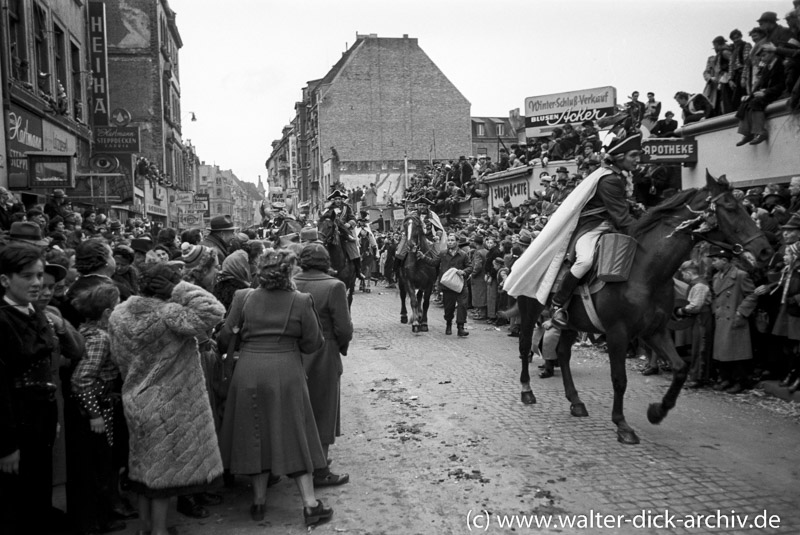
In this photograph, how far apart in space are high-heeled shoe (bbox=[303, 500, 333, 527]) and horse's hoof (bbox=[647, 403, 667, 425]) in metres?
3.51

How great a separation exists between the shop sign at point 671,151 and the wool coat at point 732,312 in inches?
169

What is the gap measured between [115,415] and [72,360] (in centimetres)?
49

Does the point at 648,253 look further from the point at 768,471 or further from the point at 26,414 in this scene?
the point at 26,414

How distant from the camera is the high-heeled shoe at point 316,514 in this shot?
16.5ft

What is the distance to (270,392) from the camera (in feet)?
16.7

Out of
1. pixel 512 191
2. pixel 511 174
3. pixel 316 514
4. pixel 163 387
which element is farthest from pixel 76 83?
pixel 316 514

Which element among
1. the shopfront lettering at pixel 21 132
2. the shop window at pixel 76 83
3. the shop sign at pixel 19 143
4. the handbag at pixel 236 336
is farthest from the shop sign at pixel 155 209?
the handbag at pixel 236 336

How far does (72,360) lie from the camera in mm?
4758

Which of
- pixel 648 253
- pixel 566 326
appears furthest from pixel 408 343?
pixel 648 253

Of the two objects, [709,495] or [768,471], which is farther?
[768,471]

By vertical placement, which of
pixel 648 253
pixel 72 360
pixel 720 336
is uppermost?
pixel 648 253

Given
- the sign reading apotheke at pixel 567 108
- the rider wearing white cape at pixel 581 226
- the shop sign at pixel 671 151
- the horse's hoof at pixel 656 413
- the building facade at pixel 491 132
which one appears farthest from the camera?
the building facade at pixel 491 132

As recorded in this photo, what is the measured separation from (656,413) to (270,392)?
3923 millimetres

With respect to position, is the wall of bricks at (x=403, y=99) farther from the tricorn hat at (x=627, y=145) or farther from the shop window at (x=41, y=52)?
the tricorn hat at (x=627, y=145)
